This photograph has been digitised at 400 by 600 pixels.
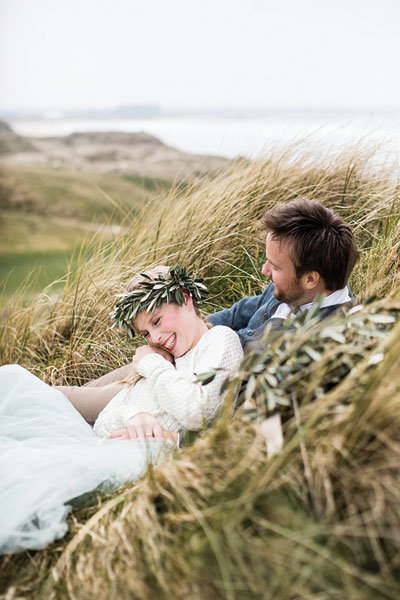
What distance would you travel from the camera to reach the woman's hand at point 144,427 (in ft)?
7.41

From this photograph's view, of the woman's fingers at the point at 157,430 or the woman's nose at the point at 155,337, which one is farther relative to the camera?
the woman's nose at the point at 155,337

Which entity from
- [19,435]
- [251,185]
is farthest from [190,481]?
[251,185]

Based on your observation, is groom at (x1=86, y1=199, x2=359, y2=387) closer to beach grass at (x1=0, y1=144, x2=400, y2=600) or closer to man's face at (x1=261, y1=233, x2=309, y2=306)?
man's face at (x1=261, y1=233, x2=309, y2=306)

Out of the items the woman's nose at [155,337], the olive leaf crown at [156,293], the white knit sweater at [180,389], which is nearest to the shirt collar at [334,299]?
the white knit sweater at [180,389]

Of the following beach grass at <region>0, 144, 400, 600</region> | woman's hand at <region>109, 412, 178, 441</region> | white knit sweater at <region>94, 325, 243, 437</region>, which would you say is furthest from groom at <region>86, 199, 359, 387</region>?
woman's hand at <region>109, 412, 178, 441</region>

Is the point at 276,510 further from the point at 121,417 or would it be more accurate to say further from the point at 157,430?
the point at 121,417

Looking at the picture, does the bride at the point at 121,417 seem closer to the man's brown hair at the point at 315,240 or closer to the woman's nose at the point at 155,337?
the woman's nose at the point at 155,337

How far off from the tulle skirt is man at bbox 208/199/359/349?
0.81 m

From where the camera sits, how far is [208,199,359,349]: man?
2393mm

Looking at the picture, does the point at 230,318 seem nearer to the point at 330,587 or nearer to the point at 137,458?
the point at 137,458

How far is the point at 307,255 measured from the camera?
7.86 ft

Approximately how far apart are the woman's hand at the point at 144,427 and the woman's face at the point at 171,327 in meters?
0.31

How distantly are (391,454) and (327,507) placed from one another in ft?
0.66

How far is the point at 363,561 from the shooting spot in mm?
1235
